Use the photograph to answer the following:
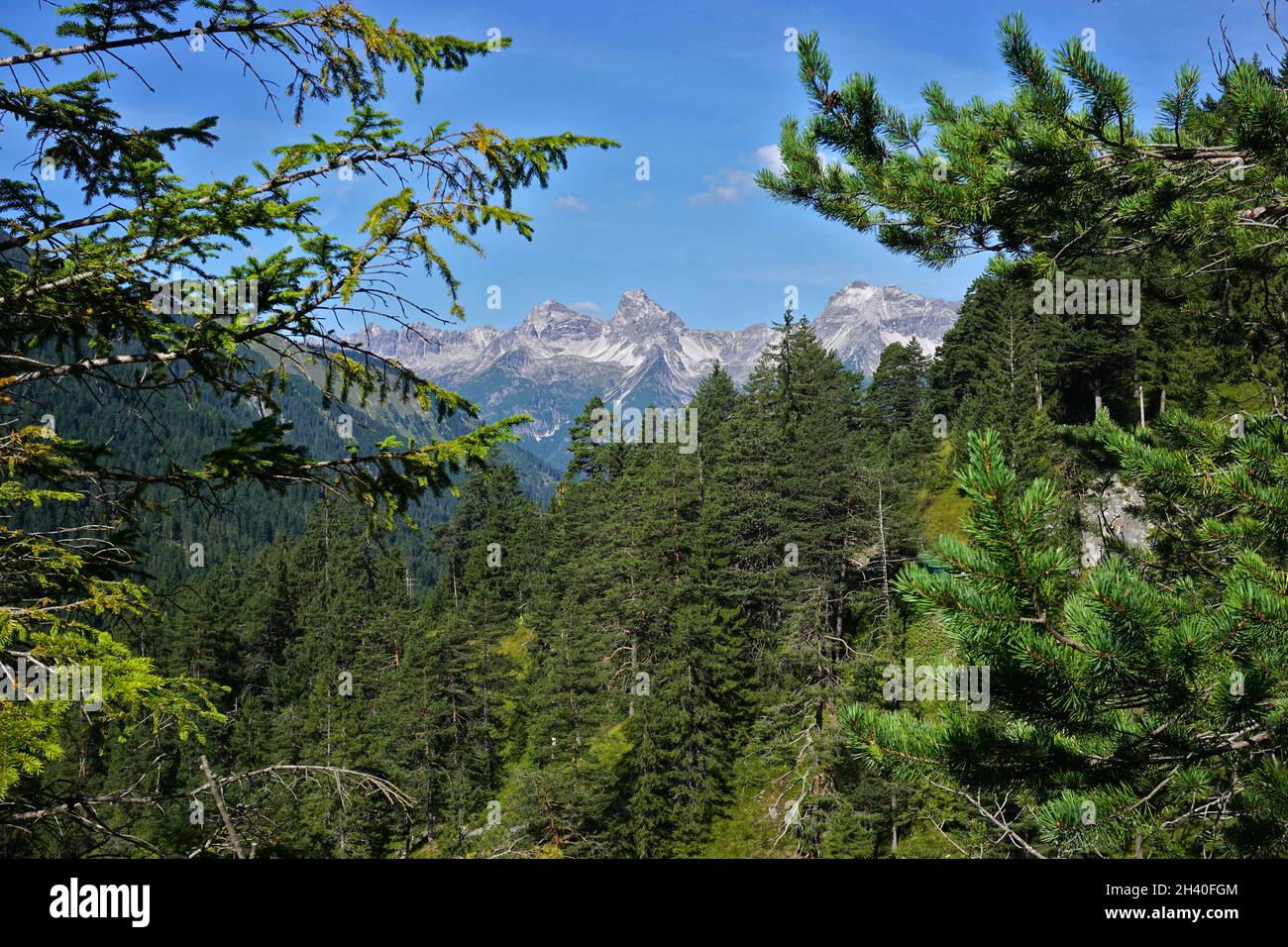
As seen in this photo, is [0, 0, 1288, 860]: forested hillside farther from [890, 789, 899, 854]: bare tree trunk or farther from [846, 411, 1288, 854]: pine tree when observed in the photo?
[890, 789, 899, 854]: bare tree trunk

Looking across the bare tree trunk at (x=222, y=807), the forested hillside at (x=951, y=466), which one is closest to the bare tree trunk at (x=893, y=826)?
the forested hillside at (x=951, y=466)

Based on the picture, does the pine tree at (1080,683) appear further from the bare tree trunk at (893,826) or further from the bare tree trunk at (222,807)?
the bare tree trunk at (893,826)

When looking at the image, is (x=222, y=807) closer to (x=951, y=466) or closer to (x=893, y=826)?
(x=951, y=466)

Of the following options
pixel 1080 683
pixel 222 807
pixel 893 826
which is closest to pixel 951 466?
pixel 1080 683

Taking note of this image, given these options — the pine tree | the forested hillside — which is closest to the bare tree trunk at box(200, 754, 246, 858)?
the forested hillside

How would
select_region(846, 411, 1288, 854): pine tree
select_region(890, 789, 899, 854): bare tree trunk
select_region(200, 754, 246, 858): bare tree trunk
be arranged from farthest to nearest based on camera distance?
1. select_region(890, 789, 899, 854): bare tree trunk
2. select_region(200, 754, 246, 858): bare tree trunk
3. select_region(846, 411, 1288, 854): pine tree

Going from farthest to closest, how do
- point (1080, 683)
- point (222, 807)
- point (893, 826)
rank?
point (893, 826), point (222, 807), point (1080, 683)

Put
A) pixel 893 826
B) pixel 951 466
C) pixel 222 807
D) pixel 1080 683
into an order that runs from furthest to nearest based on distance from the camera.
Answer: pixel 893 826 < pixel 951 466 < pixel 222 807 < pixel 1080 683

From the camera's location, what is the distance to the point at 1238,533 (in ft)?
18.8

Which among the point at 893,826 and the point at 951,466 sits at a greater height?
the point at 951,466

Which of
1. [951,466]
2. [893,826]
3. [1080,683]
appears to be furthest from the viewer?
[893,826]

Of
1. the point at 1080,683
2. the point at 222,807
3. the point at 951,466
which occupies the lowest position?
the point at 222,807

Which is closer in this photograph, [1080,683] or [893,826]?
[1080,683]
